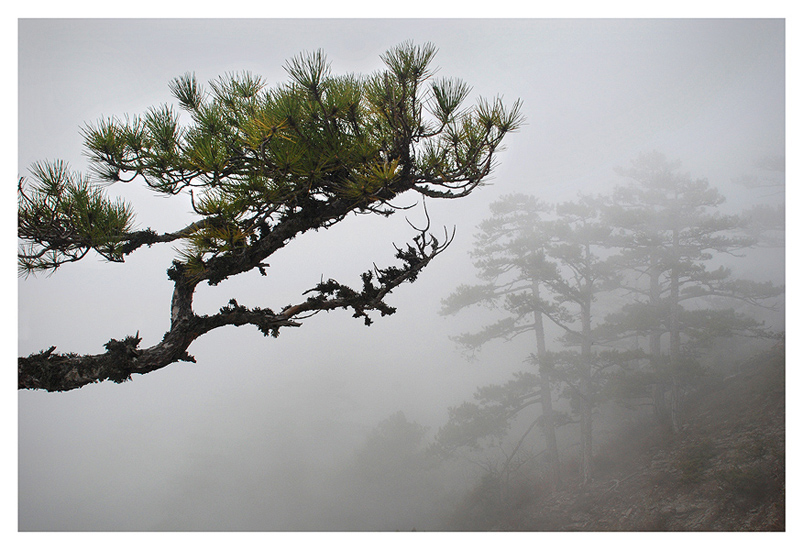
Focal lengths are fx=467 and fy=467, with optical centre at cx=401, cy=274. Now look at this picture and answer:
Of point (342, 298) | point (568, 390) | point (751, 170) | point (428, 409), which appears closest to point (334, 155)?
point (342, 298)

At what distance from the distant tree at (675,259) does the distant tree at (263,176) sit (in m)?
6.00

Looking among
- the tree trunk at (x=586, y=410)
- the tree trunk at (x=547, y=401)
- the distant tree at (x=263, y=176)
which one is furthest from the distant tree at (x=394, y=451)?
the distant tree at (x=263, y=176)

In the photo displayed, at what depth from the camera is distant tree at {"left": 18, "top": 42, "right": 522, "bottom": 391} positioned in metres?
1.70

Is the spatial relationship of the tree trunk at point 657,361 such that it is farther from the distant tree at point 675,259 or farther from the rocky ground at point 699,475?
the rocky ground at point 699,475

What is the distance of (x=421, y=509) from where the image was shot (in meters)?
7.95

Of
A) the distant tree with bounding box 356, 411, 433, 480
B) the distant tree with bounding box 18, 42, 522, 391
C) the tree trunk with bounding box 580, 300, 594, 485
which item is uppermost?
the distant tree with bounding box 18, 42, 522, 391

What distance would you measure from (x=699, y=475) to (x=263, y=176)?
6073 mm

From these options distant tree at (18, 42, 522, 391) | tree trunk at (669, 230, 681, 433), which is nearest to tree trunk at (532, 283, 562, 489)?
tree trunk at (669, 230, 681, 433)

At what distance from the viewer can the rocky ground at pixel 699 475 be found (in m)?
4.93

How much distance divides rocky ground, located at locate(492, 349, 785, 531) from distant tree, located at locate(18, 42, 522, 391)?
5.06 metres

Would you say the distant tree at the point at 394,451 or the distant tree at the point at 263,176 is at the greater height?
the distant tree at the point at 263,176

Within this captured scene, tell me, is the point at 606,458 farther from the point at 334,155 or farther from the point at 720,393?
the point at 334,155

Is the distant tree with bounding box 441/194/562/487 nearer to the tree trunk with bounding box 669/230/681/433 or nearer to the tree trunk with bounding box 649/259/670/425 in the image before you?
the tree trunk with bounding box 649/259/670/425

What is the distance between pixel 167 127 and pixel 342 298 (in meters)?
0.99
